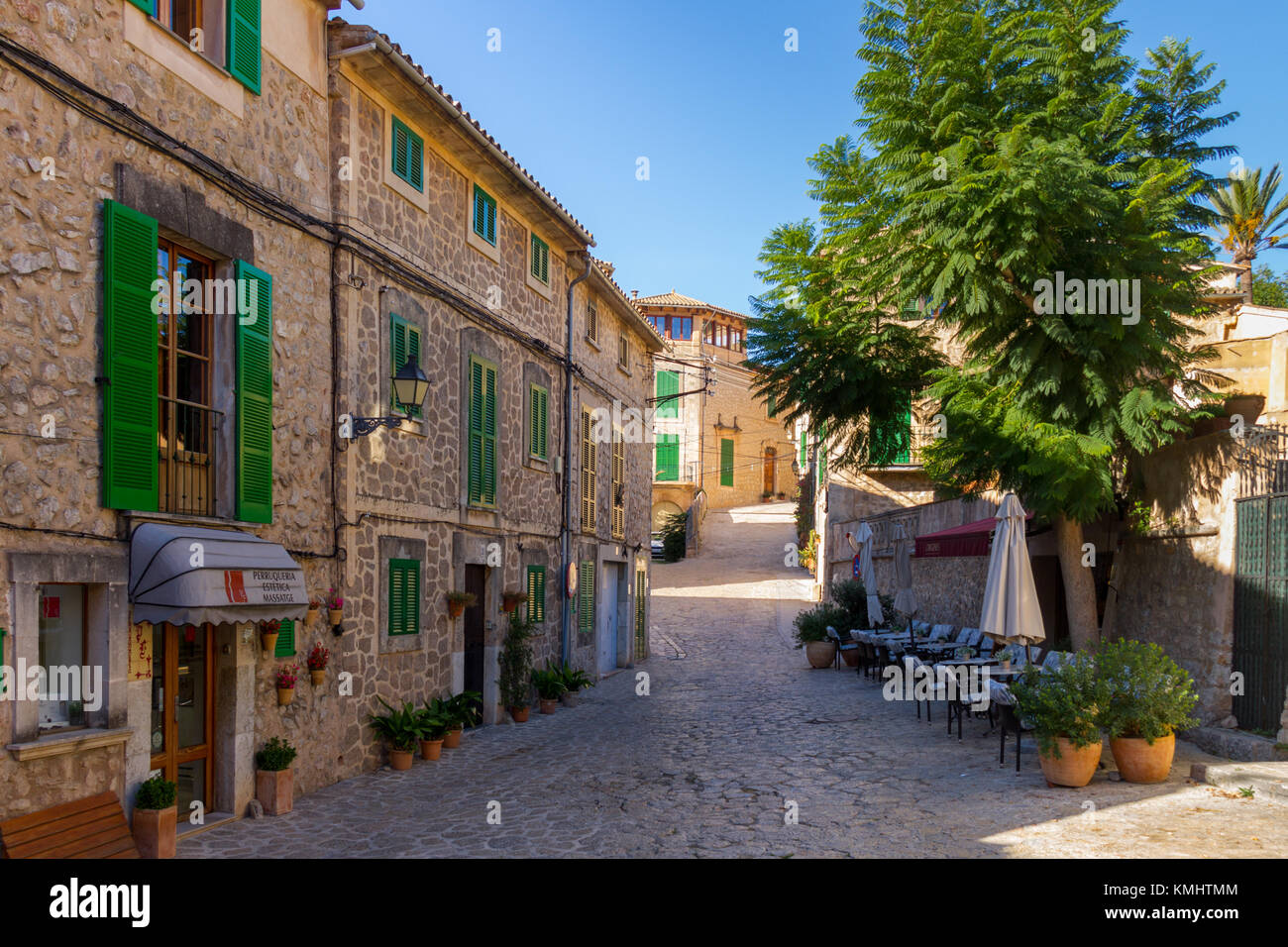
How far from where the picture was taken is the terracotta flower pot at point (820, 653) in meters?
20.8

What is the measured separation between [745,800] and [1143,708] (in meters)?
3.51

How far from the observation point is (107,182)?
6867 mm

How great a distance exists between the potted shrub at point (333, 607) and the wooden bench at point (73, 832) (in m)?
3.02

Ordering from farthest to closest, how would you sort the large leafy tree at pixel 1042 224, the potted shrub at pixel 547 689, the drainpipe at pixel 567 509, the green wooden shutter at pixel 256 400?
the drainpipe at pixel 567 509, the potted shrub at pixel 547 689, the large leafy tree at pixel 1042 224, the green wooden shutter at pixel 256 400

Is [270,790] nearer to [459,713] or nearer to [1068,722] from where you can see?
[459,713]

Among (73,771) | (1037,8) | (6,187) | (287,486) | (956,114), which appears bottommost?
(73,771)

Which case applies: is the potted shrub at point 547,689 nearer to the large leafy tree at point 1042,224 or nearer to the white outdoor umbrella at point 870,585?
the large leafy tree at point 1042,224

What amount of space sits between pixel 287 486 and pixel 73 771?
10.4 feet

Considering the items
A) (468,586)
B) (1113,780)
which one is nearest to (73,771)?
(468,586)

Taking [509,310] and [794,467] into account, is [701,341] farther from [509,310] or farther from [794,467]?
[509,310]

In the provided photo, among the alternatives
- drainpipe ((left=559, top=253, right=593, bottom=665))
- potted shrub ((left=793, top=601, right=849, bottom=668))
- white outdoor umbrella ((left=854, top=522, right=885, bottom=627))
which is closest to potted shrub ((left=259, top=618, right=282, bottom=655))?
drainpipe ((left=559, top=253, right=593, bottom=665))

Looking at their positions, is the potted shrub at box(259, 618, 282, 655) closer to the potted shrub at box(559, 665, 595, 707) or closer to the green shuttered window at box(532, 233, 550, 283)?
the potted shrub at box(559, 665, 595, 707)

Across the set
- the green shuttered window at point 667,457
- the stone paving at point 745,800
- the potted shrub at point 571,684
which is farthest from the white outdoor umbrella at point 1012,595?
the green shuttered window at point 667,457

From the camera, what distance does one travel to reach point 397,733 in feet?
34.7
